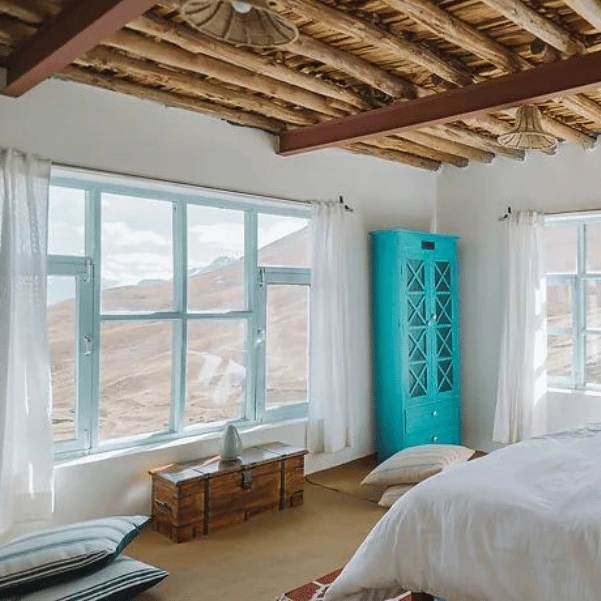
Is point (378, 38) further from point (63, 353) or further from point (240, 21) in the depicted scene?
point (63, 353)

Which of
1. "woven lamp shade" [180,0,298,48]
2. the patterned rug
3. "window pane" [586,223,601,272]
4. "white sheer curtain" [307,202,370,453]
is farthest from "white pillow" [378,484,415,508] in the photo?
"woven lamp shade" [180,0,298,48]

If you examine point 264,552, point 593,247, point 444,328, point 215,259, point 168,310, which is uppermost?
point 593,247

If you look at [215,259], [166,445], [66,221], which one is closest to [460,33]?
[215,259]

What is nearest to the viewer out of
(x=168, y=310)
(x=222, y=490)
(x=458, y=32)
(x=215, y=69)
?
(x=458, y=32)

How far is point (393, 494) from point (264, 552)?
1.09 m

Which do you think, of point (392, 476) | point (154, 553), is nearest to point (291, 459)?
point (392, 476)

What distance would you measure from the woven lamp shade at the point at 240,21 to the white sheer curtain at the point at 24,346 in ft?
5.75

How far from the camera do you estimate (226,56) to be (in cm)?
316

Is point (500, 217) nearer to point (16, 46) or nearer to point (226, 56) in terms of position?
point (226, 56)

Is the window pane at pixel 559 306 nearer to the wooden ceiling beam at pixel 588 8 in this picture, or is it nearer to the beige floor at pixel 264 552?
the beige floor at pixel 264 552

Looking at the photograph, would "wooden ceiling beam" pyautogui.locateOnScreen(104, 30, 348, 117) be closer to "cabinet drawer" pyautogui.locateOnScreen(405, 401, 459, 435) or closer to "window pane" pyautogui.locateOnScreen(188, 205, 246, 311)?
"window pane" pyautogui.locateOnScreen(188, 205, 246, 311)

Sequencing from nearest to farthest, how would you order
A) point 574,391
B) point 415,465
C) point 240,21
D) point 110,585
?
point 240,21 < point 110,585 < point 415,465 < point 574,391

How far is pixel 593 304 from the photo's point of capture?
5.11 meters

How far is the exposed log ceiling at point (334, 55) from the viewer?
2789mm
